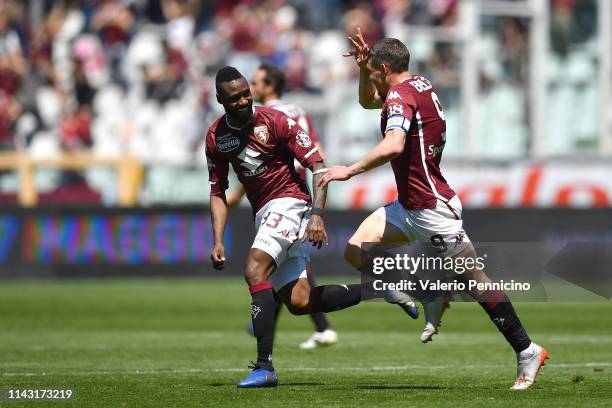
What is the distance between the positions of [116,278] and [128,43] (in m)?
6.84

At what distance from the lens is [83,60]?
25.9 metres

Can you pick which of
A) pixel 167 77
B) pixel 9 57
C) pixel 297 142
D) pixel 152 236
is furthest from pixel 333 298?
pixel 9 57

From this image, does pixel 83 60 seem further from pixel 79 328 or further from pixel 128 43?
pixel 79 328

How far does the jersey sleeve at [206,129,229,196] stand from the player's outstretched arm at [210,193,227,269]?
59 mm

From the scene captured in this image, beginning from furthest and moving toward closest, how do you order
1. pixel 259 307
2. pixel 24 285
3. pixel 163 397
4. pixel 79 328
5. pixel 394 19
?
1. pixel 394 19
2. pixel 24 285
3. pixel 79 328
4. pixel 259 307
5. pixel 163 397

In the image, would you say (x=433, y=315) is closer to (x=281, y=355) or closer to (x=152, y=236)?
(x=281, y=355)

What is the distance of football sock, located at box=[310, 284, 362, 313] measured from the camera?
9062 millimetres

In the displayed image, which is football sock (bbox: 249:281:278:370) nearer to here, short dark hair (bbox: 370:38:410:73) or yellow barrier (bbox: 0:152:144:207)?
short dark hair (bbox: 370:38:410:73)

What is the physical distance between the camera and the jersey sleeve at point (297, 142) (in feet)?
29.6

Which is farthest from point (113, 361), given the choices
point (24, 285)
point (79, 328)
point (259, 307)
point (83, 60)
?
point (83, 60)

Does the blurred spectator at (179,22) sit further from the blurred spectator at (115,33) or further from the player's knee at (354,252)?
the player's knee at (354,252)

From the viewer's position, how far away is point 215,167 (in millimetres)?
9258

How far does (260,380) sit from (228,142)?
1713 mm

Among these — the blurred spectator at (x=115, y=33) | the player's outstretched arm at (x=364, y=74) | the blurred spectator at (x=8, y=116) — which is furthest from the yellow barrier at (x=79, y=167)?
the player's outstretched arm at (x=364, y=74)
